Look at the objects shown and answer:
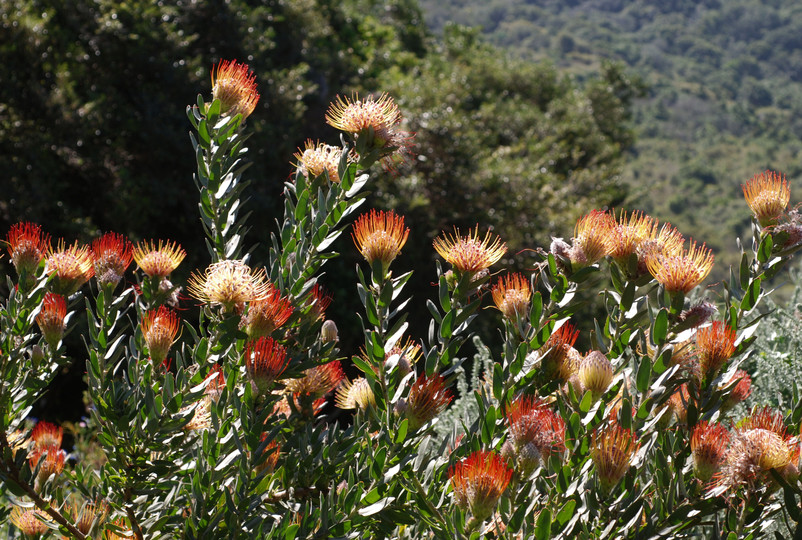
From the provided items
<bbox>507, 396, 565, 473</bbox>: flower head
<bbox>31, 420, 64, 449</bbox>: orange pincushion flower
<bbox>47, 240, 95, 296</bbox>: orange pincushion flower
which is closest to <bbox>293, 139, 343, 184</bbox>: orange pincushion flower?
<bbox>47, 240, 95, 296</bbox>: orange pincushion flower

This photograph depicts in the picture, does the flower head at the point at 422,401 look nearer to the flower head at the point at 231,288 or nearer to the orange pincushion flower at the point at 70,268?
the flower head at the point at 231,288

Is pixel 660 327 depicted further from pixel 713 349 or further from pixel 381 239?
pixel 381 239

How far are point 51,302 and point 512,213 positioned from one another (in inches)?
258

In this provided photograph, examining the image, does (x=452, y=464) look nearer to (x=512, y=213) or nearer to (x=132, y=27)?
(x=132, y=27)

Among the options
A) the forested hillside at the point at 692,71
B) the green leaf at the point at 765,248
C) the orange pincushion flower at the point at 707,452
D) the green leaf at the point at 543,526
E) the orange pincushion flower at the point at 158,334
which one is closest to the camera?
the green leaf at the point at 543,526

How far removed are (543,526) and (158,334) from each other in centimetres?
88

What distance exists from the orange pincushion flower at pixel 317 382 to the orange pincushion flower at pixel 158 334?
0.29 metres

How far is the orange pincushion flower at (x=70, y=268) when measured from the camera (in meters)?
1.47

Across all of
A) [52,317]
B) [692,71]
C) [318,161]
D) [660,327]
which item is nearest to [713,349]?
[660,327]

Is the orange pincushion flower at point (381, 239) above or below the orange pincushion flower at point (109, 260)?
below

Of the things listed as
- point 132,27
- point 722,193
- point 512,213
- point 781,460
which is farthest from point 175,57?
point 722,193

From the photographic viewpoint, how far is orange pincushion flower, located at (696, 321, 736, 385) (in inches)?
46.8

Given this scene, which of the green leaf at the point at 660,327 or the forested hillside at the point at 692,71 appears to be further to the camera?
the forested hillside at the point at 692,71

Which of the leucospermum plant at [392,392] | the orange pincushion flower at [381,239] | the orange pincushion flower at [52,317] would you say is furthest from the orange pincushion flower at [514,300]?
the orange pincushion flower at [52,317]
